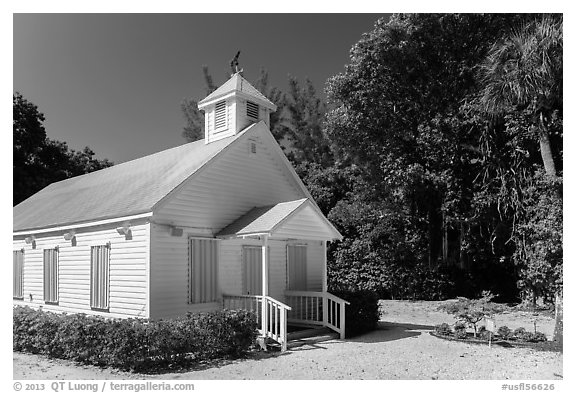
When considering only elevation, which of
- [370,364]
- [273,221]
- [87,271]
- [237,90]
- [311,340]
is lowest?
[311,340]

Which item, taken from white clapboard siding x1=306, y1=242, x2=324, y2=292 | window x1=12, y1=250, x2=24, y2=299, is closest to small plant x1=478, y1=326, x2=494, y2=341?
white clapboard siding x1=306, y1=242, x2=324, y2=292

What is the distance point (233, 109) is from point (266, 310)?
21.5ft

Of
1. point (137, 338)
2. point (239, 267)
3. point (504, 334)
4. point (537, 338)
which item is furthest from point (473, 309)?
point (137, 338)

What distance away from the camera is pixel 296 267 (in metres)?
16.7

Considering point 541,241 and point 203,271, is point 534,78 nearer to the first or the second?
A: point 541,241

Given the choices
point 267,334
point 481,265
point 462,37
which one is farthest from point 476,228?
point 267,334

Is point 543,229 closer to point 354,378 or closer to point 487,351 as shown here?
point 487,351

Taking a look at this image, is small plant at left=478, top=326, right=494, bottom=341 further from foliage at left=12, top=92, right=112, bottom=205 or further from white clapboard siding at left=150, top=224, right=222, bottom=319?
foliage at left=12, top=92, right=112, bottom=205

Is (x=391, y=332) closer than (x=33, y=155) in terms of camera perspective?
Yes

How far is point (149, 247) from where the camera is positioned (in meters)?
12.7

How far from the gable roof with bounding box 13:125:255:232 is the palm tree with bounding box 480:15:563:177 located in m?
8.00

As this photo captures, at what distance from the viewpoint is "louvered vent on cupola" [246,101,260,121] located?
54.8 ft

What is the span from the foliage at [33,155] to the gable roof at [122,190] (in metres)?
12.1

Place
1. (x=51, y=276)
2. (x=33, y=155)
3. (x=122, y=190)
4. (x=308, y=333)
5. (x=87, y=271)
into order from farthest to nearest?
(x=33, y=155), (x=51, y=276), (x=122, y=190), (x=87, y=271), (x=308, y=333)
